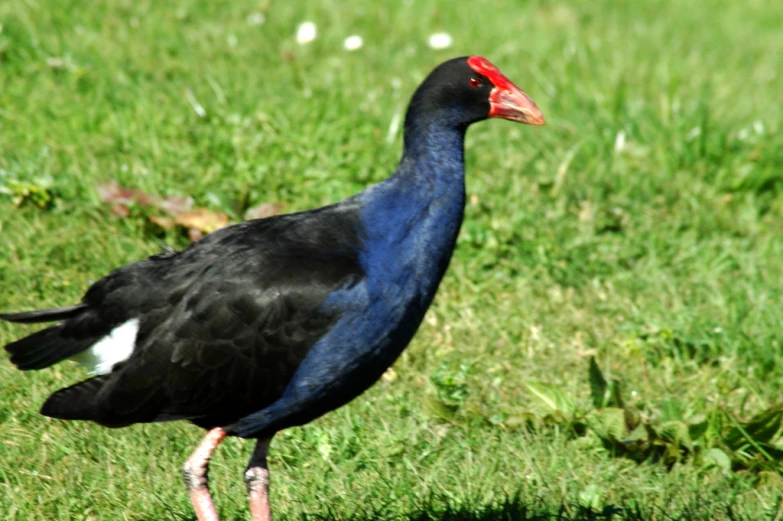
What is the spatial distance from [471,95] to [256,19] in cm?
343

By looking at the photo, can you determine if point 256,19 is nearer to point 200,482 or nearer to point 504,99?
point 504,99

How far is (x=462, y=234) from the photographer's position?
4.93m

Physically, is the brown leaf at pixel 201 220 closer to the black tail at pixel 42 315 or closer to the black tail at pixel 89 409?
the black tail at pixel 42 315

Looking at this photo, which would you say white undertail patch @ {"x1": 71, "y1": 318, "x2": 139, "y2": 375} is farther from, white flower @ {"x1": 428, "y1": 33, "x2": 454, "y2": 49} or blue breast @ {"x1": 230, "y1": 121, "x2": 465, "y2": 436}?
white flower @ {"x1": 428, "y1": 33, "x2": 454, "y2": 49}

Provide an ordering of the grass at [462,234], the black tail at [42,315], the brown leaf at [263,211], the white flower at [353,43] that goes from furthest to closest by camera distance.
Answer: the white flower at [353,43], the brown leaf at [263,211], the grass at [462,234], the black tail at [42,315]

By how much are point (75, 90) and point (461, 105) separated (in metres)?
2.85

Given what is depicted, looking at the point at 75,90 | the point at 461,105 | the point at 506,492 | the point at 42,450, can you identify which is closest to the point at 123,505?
A: the point at 42,450

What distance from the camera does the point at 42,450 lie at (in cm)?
357

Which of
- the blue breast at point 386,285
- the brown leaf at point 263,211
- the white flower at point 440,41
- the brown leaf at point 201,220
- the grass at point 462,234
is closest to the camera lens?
the blue breast at point 386,285

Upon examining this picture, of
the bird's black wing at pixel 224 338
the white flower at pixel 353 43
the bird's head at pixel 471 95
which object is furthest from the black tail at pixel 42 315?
the white flower at pixel 353 43

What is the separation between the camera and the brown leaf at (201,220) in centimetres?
468

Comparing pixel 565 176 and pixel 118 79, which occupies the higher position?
pixel 118 79

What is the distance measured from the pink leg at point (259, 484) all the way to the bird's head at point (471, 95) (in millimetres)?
1119

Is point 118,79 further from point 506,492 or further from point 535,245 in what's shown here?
point 506,492
